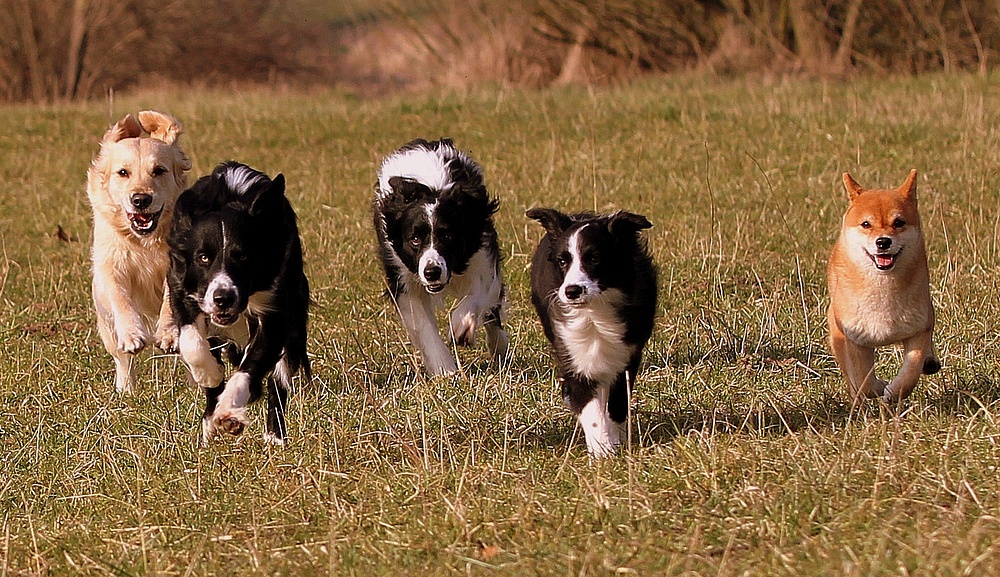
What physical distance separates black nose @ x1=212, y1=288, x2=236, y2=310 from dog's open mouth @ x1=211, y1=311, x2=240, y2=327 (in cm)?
4

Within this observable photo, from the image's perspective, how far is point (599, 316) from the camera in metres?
5.58

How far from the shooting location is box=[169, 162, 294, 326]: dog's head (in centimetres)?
566

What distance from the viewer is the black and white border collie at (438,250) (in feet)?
22.7

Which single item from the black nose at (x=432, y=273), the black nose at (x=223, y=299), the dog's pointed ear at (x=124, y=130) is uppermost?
the dog's pointed ear at (x=124, y=130)

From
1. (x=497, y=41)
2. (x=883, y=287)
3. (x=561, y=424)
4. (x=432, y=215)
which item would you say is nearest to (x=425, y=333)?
(x=432, y=215)

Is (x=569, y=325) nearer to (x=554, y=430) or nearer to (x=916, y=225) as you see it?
(x=554, y=430)

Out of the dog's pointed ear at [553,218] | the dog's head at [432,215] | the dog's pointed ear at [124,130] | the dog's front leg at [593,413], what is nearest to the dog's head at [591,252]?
the dog's pointed ear at [553,218]

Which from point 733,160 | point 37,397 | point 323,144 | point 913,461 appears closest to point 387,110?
point 323,144

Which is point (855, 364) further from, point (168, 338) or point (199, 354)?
point (168, 338)

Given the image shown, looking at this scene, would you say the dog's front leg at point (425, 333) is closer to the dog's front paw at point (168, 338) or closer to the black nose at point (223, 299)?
the dog's front paw at point (168, 338)

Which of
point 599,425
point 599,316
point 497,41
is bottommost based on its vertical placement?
point 599,425

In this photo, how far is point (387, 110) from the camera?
50.5 ft

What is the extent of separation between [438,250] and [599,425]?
1688 millimetres

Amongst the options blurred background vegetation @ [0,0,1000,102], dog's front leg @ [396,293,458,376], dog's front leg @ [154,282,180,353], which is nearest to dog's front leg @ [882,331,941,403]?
dog's front leg @ [396,293,458,376]
